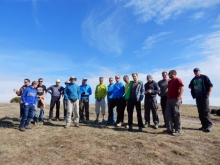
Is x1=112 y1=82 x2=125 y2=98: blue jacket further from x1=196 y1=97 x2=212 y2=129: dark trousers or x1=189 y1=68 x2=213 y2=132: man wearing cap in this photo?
x1=196 y1=97 x2=212 y2=129: dark trousers

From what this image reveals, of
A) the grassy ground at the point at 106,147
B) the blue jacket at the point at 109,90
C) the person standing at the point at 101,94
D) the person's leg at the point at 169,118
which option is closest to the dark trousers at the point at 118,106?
the blue jacket at the point at 109,90

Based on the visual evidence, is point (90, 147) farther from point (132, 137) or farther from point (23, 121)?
point (23, 121)

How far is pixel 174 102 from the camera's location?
9.32m

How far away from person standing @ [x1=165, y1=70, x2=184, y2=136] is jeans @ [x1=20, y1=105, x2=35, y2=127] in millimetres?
6101

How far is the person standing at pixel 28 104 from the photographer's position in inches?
398

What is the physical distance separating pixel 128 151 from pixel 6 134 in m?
5.29

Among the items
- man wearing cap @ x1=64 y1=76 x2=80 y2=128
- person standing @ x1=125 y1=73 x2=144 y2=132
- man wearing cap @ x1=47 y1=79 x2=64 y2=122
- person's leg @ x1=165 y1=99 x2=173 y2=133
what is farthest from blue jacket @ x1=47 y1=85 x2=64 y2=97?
person's leg @ x1=165 y1=99 x2=173 y2=133

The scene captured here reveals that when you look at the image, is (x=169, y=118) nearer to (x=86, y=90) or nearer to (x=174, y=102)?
(x=174, y=102)

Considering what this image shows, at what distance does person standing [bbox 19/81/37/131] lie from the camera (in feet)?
33.1

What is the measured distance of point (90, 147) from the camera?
26.1ft

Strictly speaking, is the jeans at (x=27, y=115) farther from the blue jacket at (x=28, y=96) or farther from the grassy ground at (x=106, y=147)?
the grassy ground at (x=106, y=147)

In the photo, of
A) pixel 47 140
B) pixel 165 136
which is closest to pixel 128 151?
pixel 165 136

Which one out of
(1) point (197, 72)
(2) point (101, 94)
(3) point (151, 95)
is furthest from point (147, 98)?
(2) point (101, 94)

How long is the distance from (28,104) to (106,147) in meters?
4.39
